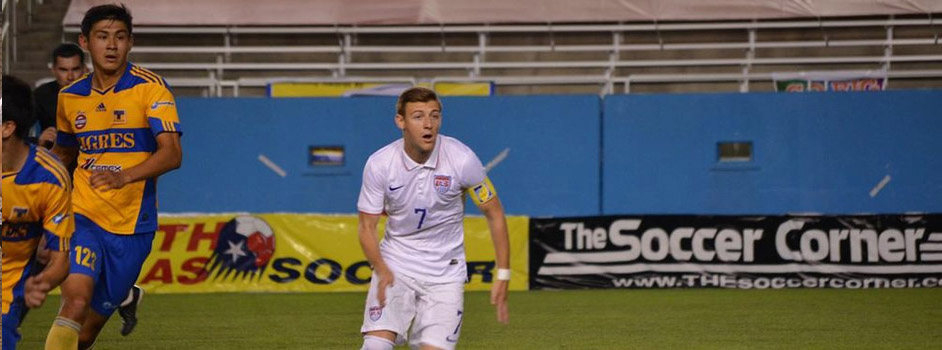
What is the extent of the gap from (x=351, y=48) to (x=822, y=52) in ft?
24.3

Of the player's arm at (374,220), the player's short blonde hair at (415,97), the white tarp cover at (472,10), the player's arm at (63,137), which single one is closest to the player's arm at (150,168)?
the player's arm at (63,137)

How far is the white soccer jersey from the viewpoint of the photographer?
22.1 ft

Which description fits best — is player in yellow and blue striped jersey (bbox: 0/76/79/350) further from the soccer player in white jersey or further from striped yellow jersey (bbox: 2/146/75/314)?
the soccer player in white jersey

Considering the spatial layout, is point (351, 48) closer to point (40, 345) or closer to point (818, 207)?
point (818, 207)

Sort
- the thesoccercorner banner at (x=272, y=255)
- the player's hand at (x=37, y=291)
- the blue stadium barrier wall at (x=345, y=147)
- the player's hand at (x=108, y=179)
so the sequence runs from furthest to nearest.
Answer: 1. the blue stadium barrier wall at (x=345, y=147)
2. the thesoccercorner banner at (x=272, y=255)
3. the player's hand at (x=108, y=179)
4. the player's hand at (x=37, y=291)

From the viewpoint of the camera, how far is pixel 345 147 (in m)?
19.5

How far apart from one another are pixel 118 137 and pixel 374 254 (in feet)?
4.77

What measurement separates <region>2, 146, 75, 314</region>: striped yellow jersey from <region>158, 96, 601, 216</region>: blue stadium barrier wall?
44.8ft

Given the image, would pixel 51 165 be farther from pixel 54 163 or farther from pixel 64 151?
pixel 64 151

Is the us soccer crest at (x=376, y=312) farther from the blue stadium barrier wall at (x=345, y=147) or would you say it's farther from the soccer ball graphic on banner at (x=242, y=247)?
the blue stadium barrier wall at (x=345, y=147)

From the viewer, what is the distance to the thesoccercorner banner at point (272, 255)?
15664 mm

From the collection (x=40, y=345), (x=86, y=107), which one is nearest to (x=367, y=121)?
(x=40, y=345)

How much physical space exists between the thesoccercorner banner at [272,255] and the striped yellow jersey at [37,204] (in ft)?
33.4

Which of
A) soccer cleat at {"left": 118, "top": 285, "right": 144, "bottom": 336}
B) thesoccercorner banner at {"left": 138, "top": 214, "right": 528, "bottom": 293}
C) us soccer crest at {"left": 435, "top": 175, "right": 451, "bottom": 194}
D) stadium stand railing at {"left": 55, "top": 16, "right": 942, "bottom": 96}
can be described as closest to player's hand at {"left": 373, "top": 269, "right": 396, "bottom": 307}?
us soccer crest at {"left": 435, "top": 175, "right": 451, "bottom": 194}
